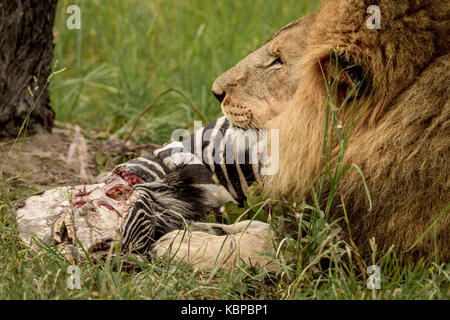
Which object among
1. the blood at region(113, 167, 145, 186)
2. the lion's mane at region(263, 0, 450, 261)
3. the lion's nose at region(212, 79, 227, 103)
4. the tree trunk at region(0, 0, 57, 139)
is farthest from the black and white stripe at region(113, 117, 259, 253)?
the tree trunk at region(0, 0, 57, 139)

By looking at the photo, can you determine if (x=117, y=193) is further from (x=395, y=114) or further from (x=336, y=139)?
(x=395, y=114)

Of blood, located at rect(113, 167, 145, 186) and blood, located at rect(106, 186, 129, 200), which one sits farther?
blood, located at rect(113, 167, 145, 186)

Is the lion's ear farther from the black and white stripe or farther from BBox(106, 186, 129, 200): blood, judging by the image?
BBox(106, 186, 129, 200): blood

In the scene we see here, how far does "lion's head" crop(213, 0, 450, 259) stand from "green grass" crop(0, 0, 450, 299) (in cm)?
10

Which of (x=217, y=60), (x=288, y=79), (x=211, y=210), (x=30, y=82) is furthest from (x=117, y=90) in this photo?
(x=288, y=79)

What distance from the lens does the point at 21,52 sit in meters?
3.58

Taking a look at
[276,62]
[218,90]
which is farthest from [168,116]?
[276,62]

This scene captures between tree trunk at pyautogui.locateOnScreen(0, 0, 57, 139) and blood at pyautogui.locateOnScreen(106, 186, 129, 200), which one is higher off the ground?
tree trunk at pyautogui.locateOnScreen(0, 0, 57, 139)

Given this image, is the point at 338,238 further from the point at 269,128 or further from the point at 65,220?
the point at 65,220

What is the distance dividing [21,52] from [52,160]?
2.09ft

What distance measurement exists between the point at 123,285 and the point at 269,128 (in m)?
0.92

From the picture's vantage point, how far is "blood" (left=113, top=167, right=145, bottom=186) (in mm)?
3012

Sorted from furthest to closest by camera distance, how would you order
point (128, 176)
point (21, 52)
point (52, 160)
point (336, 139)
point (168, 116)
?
1. point (168, 116)
2. point (52, 160)
3. point (21, 52)
4. point (128, 176)
5. point (336, 139)

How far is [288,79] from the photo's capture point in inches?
106
